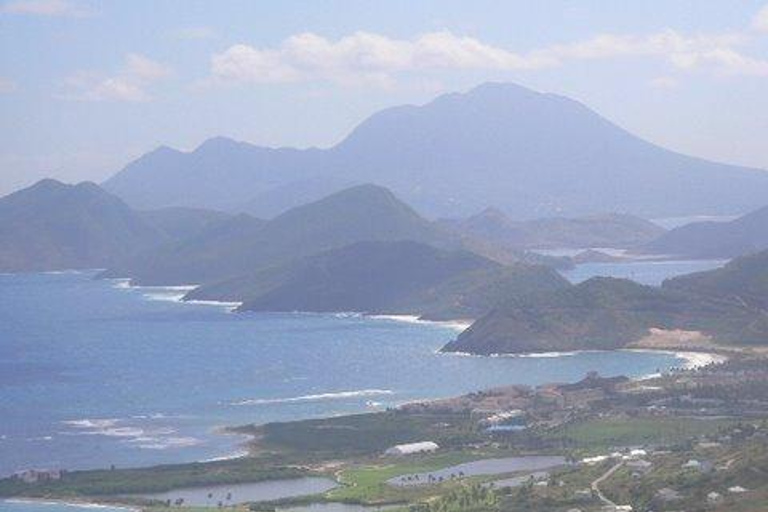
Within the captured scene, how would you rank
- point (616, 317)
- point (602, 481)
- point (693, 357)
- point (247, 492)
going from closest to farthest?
1. point (602, 481)
2. point (247, 492)
3. point (693, 357)
4. point (616, 317)

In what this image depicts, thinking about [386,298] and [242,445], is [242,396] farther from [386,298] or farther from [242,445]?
[386,298]

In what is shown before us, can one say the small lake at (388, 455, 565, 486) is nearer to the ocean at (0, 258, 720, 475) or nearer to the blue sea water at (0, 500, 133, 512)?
the ocean at (0, 258, 720, 475)

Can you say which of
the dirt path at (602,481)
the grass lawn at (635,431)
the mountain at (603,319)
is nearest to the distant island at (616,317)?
the mountain at (603,319)

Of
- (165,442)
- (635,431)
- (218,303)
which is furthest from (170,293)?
(635,431)

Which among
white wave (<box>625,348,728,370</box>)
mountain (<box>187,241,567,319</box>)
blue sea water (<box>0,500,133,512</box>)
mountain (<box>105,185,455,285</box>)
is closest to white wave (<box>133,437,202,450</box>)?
blue sea water (<box>0,500,133,512</box>)

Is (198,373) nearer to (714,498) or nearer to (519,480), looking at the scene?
(519,480)

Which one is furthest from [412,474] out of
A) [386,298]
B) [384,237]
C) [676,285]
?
[384,237]
